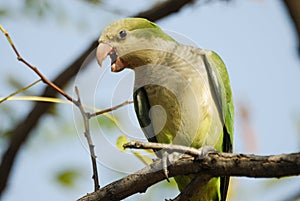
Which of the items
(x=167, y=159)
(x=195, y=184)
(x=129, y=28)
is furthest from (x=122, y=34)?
(x=195, y=184)

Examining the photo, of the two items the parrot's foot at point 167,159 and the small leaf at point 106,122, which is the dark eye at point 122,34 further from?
the parrot's foot at point 167,159

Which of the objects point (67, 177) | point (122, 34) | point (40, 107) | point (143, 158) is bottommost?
point (67, 177)

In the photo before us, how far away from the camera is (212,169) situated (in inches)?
107

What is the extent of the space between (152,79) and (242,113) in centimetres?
123

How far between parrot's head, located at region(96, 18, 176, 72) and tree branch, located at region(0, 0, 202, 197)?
39.4 inches

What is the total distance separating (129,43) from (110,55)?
0.14 m

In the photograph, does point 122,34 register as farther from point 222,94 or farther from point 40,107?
point 40,107

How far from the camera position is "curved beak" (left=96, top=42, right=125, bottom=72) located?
12.2 feet

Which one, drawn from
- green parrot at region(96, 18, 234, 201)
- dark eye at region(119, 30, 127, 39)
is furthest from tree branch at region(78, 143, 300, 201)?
dark eye at region(119, 30, 127, 39)

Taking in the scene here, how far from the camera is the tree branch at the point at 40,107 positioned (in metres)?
4.85

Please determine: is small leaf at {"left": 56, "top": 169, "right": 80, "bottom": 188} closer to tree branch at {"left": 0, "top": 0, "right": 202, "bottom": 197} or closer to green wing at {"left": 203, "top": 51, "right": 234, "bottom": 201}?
tree branch at {"left": 0, "top": 0, "right": 202, "bottom": 197}

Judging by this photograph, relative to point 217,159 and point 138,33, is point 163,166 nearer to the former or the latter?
point 217,159

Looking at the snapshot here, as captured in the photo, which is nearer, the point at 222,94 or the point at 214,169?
the point at 214,169

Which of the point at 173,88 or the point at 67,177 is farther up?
the point at 173,88
